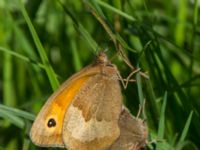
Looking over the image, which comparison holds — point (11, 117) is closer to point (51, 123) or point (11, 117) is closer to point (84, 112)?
point (51, 123)

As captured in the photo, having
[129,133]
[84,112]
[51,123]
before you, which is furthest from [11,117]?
[129,133]

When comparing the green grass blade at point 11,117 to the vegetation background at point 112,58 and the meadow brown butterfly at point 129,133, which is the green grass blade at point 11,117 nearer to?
the vegetation background at point 112,58

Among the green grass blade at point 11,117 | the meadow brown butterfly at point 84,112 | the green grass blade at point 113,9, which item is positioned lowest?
the meadow brown butterfly at point 84,112

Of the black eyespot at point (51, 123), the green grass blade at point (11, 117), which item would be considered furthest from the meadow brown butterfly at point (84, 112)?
the green grass blade at point (11, 117)

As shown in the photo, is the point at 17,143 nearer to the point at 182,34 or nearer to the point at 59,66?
the point at 59,66

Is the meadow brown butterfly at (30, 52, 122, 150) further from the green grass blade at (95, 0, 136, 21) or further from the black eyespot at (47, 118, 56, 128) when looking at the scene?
the green grass blade at (95, 0, 136, 21)

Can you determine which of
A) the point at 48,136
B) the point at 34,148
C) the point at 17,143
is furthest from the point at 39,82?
the point at 48,136

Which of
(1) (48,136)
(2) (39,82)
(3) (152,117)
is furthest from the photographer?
(2) (39,82)
